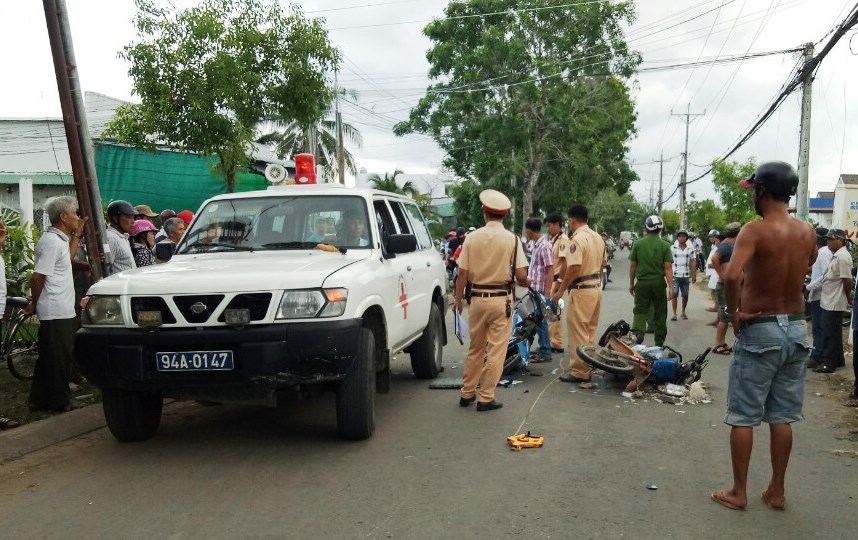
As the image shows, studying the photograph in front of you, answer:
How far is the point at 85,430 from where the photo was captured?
5.98 m

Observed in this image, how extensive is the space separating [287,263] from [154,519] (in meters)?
1.98

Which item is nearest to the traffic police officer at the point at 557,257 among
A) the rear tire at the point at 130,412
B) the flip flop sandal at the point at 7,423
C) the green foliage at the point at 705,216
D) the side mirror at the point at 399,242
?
the side mirror at the point at 399,242

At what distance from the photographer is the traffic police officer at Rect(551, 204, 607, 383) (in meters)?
7.81

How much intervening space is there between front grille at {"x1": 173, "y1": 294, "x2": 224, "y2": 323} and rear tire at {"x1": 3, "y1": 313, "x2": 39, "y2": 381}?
380 centimetres

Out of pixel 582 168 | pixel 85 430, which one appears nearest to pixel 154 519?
pixel 85 430

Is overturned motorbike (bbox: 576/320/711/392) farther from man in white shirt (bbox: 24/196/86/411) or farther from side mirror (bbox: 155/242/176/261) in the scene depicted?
man in white shirt (bbox: 24/196/86/411)

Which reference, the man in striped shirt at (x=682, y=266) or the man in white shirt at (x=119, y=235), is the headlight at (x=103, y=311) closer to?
the man in white shirt at (x=119, y=235)

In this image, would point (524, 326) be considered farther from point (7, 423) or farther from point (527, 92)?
point (527, 92)

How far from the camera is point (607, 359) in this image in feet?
24.3

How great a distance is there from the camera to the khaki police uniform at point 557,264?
26.6 ft

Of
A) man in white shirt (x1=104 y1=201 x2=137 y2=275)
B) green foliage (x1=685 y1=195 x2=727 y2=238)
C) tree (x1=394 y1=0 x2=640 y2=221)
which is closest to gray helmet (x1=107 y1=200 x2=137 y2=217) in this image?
man in white shirt (x1=104 y1=201 x2=137 y2=275)

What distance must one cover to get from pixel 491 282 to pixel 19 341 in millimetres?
5341

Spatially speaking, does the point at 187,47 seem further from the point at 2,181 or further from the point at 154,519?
the point at 2,181

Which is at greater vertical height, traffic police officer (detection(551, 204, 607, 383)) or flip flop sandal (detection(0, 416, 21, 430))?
traffic police officer (detection(551, 204, 607, 383))
